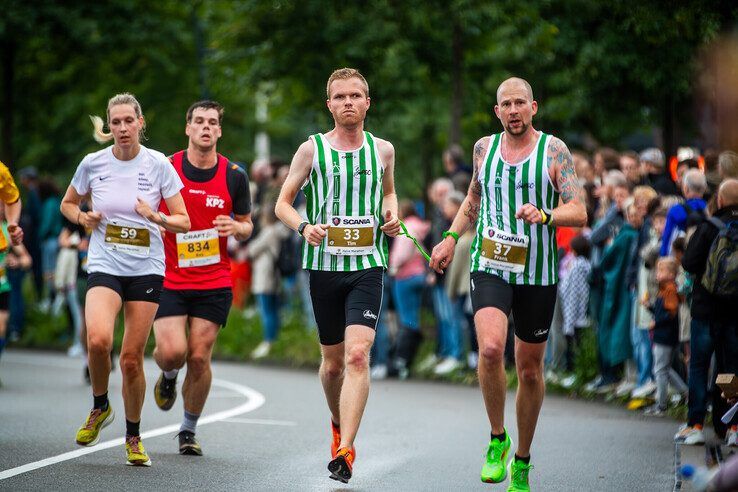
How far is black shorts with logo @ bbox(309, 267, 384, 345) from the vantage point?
8.36 metres

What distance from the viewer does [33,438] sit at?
403 inches

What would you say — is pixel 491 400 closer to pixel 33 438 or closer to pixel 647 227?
pixel 33 438

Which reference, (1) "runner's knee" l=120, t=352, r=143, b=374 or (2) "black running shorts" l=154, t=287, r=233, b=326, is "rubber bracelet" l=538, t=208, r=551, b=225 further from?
(1) "runner's knee" l=120, t=352, r=143, b=374

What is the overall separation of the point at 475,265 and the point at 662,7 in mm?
5564

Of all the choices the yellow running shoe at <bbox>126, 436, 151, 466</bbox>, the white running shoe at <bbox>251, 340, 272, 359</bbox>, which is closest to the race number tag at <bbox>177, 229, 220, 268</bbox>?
the yellow running shoe at <bbox>126, 436, 151, 466</bbox>

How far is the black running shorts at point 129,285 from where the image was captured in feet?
29.5

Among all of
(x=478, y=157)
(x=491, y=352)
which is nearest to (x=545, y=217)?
(x=478, y=157)

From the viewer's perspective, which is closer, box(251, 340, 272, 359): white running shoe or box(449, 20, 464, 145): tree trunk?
box(251, 340, 272, 359): white running shoe

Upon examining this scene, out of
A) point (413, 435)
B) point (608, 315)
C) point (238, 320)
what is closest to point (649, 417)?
point (608, 315)

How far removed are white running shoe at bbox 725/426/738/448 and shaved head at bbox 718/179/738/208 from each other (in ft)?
5.53

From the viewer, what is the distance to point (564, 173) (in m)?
8.11

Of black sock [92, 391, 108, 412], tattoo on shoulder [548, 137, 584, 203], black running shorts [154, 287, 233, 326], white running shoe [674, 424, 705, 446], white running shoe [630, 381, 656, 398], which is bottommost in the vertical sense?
white running shoe [630, 381, 656, 398]

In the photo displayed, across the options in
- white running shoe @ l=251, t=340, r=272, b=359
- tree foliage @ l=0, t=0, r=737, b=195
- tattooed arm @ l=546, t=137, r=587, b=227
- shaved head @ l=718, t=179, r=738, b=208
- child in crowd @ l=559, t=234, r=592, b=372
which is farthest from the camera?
tree foliage @ l=0, t=0, r=737, b=195

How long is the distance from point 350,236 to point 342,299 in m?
0.40
